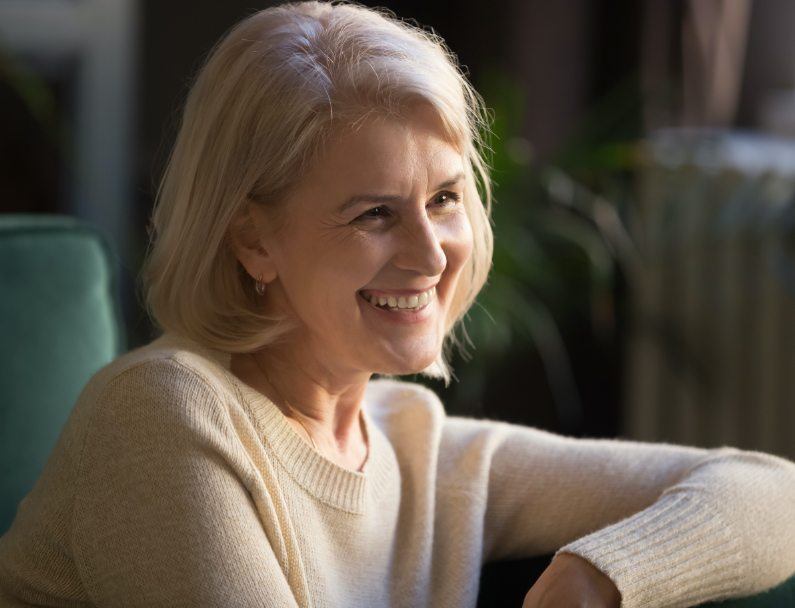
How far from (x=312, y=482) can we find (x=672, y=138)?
7.51 ft

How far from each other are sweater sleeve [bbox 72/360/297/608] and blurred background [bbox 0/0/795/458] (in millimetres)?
1680

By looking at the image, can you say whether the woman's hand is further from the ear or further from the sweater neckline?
the ear

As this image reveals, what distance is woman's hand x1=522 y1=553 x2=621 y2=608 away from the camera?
4.17ft

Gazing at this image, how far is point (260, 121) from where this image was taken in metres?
1.28

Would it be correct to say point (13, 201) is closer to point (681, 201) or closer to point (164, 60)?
point (164, 60)

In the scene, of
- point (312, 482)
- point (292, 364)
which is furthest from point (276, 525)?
point (292, 364)

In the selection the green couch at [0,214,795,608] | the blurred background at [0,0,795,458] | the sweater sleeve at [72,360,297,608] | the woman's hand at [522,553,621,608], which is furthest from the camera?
the blurred background at [0,0,795,458]

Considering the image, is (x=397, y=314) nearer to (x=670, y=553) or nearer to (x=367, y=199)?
(x=367, y=199)

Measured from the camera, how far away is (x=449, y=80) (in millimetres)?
1352

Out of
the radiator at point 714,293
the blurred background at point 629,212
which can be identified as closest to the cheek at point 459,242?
the blurred background at point 629,212

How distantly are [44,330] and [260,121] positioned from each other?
517mm

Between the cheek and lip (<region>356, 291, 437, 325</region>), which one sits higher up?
the cheek

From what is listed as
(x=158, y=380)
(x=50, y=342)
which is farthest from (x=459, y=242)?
(x=50, y=342)

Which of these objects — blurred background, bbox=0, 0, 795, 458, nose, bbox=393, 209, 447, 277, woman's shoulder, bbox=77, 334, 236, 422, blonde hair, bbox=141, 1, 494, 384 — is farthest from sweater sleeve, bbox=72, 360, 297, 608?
blurred background, bbox=0, 0, 795, 458
